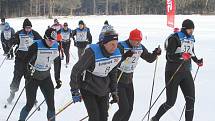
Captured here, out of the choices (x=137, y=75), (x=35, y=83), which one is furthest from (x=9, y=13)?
(x=35, y=83)

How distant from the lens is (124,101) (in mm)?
6277

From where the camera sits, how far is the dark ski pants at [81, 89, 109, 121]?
5.32 metres

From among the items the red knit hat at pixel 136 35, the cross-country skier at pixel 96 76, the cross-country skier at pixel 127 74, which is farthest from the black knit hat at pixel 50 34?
the cross-country skier at pixel 96 76

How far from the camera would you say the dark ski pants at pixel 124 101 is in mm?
6277

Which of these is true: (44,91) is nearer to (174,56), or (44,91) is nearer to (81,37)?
(174,56)

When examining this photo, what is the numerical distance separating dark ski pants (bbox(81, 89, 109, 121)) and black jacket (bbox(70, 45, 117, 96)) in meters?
0.07

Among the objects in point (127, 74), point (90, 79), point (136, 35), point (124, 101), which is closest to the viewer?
point (90, 79)

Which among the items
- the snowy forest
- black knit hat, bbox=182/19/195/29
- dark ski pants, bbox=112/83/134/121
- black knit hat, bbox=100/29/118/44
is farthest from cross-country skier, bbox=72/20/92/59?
the snowy forest

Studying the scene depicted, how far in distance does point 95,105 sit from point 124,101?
100cm

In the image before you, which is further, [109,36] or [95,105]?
[95,105]

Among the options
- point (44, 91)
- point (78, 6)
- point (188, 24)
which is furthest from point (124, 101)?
point (78, 6)

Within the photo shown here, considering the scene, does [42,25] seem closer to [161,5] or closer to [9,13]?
[9,13]

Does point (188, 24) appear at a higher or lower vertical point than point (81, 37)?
higher

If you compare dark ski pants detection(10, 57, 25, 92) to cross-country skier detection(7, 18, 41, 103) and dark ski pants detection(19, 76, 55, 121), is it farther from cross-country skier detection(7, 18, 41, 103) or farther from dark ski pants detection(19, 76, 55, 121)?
dark ski pants detection(19, 76, 55, 121)
